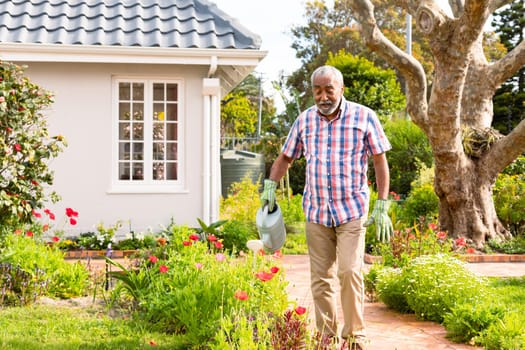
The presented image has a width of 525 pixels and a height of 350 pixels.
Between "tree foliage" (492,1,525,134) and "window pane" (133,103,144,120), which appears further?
"tree foliage" (492,1,525,134)

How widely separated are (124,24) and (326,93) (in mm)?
6813

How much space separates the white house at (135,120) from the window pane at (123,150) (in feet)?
0.05

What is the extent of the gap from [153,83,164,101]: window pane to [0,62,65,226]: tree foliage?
3.55 m

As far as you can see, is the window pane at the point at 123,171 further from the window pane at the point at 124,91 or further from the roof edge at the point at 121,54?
the roof edge at the point at 121,54

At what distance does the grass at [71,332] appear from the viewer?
4.57 metres

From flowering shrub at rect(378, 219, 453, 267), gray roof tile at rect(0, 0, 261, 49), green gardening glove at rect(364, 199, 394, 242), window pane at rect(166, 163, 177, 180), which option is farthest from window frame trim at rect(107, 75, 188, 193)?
green gardening glove at rect(364, 199, 394, 242)

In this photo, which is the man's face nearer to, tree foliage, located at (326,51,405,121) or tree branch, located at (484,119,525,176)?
tree branch, located at (484,119,525,176)

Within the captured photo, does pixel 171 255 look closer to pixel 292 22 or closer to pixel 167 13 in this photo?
pixel 167 13

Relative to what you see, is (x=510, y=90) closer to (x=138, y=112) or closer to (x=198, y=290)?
(x=138, y=112)

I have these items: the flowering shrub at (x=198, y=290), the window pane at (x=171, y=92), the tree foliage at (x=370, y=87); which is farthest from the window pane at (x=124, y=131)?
the tree foliage at (x=370, y=87)

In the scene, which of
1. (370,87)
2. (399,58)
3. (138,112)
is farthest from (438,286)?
(370,87)

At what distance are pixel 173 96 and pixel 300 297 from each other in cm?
475

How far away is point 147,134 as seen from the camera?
33.3ft

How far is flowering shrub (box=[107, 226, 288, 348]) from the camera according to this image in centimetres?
431
